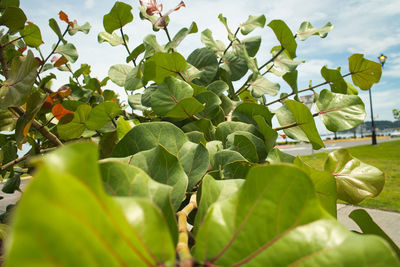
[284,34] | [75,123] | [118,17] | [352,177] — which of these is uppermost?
[118,17]

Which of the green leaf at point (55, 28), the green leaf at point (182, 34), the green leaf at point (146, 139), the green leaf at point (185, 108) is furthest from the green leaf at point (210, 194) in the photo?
the green leaf at point (55, 28)

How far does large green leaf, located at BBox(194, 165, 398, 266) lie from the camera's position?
16 cm

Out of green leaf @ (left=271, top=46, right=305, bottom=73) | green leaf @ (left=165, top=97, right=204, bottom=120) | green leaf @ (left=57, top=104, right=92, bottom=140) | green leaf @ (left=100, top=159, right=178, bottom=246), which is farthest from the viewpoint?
green leaf @ (left=271, top=46, right=305, bottom=73)

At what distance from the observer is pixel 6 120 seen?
0.66m

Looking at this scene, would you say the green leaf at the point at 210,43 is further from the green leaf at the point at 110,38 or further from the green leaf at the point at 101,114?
the green leaf at the point at 101,114

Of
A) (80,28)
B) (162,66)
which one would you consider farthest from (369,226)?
(80,28)

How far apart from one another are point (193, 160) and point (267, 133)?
0.61ft

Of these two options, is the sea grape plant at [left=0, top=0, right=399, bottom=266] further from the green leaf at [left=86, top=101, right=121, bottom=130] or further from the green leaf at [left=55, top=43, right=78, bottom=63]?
the green leaf at [left=55, top=43, right=78, bottom=63]

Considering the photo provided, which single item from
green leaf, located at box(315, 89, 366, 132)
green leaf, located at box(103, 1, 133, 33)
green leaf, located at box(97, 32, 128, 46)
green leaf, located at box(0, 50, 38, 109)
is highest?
green leaf, located at box(103, 1, 133, 33)

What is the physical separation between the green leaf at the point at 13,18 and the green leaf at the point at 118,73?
23 cm

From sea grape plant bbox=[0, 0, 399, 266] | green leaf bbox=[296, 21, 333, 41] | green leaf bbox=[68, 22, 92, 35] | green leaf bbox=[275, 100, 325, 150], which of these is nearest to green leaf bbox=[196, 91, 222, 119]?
sea grape plant bbox=[0, 0, 399, 266]

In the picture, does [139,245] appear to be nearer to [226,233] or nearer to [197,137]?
[226,233]

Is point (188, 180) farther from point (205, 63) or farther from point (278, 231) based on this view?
point (205, 63)

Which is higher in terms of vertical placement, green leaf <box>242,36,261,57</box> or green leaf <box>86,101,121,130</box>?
green leaf <box>242,36,261,57</box>
